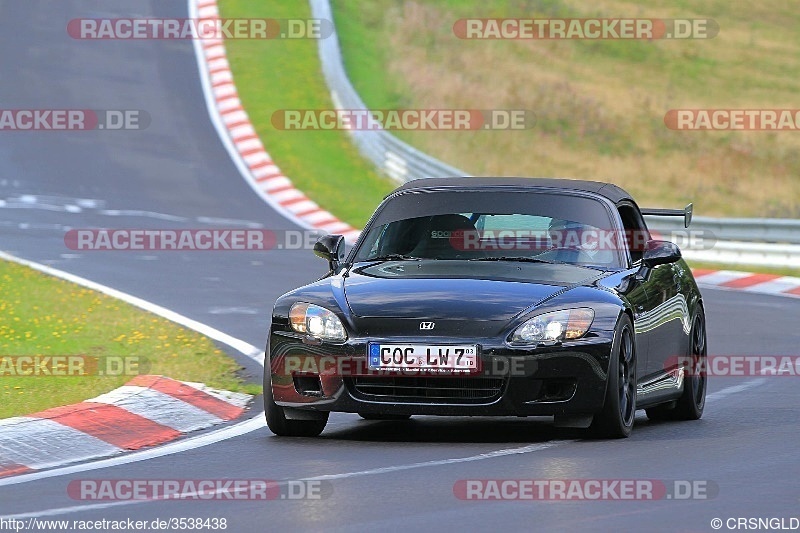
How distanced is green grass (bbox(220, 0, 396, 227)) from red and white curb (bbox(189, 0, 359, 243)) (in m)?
0.20

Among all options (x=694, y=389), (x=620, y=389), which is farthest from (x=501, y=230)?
(x=694, y=389)

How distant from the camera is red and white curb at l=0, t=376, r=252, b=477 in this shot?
9164 millimetres

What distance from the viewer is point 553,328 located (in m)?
9.53

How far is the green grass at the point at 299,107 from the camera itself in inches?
1129

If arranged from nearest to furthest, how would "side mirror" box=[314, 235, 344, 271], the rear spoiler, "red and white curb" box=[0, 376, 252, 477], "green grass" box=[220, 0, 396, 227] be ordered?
1. "red and white curb" box=[0, 376, 252, 477]
2. "side mirror" box=[314, 235, 344, 271]
3. the rear spoiler
4. "green grass" box=[220, 0, 396, 227]

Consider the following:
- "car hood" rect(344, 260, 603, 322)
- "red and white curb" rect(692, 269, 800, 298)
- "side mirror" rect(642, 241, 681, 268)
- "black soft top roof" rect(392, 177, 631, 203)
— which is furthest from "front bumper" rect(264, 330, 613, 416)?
"red and white curb" rect(692, 269, 800, 298)

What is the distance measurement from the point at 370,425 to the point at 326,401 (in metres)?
1.11

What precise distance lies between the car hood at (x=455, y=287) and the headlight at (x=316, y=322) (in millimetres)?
126

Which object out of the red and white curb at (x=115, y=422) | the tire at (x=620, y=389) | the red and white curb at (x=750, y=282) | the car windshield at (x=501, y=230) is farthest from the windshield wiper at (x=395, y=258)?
the red and white curb at (x=750, y=282)

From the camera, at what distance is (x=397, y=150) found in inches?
1178

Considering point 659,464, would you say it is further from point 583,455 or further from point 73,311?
point 73,311

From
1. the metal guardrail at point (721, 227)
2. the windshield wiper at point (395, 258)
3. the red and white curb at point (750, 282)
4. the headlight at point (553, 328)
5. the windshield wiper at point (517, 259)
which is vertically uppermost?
the windshield wiper at point (517, 259)

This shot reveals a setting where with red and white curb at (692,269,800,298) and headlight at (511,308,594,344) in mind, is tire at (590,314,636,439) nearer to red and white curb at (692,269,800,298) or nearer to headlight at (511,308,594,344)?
headlight at (511,308,594,344)

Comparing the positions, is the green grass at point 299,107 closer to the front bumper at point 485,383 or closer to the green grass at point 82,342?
the green grass at point 82,342
